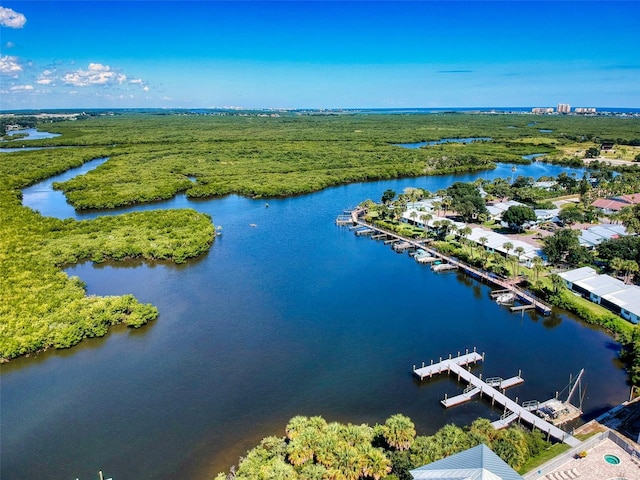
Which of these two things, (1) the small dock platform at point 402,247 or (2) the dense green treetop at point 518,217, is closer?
(1) the small dock platform at point 402,247

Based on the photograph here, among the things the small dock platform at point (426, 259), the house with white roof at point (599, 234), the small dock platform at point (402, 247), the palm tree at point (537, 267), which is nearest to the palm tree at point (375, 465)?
the palm tree at point (537, 267)

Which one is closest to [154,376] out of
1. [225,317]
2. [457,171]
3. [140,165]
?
[225,317]

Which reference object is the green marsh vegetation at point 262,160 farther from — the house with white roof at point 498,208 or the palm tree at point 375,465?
the palm tree at point 375,465

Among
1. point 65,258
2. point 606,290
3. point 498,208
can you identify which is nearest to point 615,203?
point 498,208

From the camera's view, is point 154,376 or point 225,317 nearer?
point 154,376

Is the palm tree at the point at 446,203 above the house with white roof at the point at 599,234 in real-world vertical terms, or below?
above

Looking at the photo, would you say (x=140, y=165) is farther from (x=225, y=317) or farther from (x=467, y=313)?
(x=467, y=313)

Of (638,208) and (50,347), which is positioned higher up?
(638,208)
